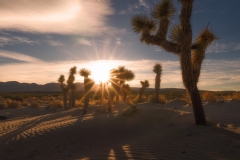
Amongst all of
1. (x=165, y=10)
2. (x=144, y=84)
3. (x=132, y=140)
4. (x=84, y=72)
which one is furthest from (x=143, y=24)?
(x=144, y=84)

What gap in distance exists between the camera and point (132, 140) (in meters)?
9.67

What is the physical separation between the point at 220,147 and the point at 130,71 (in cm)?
1855

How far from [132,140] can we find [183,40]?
493cm

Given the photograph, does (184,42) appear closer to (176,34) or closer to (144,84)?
(176,34)

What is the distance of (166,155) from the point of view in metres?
6.82

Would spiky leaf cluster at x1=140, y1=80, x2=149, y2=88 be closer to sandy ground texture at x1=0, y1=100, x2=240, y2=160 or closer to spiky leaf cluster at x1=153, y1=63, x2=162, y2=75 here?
spiky leaf cluster at x1=153, y1=63, x2=162, y2=75

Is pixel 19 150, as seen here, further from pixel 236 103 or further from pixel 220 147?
pixel 236 103

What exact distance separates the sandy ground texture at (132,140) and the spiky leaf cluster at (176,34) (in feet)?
13.3

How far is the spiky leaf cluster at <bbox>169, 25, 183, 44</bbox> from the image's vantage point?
10.3m

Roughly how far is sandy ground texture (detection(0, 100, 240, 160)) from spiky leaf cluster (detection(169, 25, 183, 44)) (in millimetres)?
4042

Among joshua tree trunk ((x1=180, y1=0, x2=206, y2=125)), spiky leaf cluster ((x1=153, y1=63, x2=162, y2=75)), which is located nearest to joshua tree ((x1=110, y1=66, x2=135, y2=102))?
spiky leaf cluster ((x1=153, y1=63, x2=162, y2=75))

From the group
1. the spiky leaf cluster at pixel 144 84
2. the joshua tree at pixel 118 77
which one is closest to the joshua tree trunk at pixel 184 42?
the joshua tree at pixel 118 77

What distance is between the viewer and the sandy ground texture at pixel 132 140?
712cm

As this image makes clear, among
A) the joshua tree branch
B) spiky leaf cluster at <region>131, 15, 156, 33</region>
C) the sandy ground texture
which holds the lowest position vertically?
the sandy ground texture
